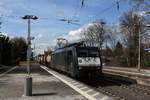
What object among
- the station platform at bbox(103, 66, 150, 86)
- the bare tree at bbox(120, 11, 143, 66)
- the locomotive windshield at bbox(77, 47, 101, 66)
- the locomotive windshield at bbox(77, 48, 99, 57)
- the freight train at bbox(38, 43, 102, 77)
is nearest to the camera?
the freight train at bbox(38, 43, 102, 77)

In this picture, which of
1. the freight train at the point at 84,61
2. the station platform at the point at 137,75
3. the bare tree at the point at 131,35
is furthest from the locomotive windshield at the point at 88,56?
the bare tree at the point at 131,35

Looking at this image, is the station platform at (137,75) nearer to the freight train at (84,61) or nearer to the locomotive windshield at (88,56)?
the freight train at (84,61)

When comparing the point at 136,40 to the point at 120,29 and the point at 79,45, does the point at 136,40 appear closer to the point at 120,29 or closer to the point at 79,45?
the point at 120,29

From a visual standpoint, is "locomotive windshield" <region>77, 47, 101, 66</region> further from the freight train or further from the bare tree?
the bare tree

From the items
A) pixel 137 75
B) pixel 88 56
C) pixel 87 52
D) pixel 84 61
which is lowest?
pixel 137 75

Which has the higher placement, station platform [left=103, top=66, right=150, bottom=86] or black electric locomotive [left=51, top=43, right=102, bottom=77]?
black electric locomotive [left=51, top=43, right=102, bottom=77]

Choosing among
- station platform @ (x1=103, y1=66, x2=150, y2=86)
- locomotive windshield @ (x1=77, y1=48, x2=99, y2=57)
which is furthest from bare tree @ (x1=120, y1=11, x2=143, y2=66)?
locomotive windshield @ (x1=77, y1=48, x2=99, y2=57)

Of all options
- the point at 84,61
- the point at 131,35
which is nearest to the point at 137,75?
the point at 84,61

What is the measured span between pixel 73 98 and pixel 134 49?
63478mm

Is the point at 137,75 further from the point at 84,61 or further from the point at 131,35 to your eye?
the point at 131,35

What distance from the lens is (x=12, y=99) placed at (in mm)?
16734

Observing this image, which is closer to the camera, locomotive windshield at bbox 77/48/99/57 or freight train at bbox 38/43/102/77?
freight train at bbox 38/43/102/77

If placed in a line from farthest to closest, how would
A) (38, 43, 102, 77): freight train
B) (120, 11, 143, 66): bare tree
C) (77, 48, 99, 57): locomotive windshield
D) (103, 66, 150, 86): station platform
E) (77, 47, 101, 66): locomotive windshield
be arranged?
1. (120, 11, 143, 66): bare tree
2. (77, 48, 99, 57): locomotive windshield
3. (77, 47, 101, 66): locomotive windshield
4. (103, 66, 150, 86): station platform
5. (38, 43, 102, 77): freight train

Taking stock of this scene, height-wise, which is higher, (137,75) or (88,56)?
(88,56)
